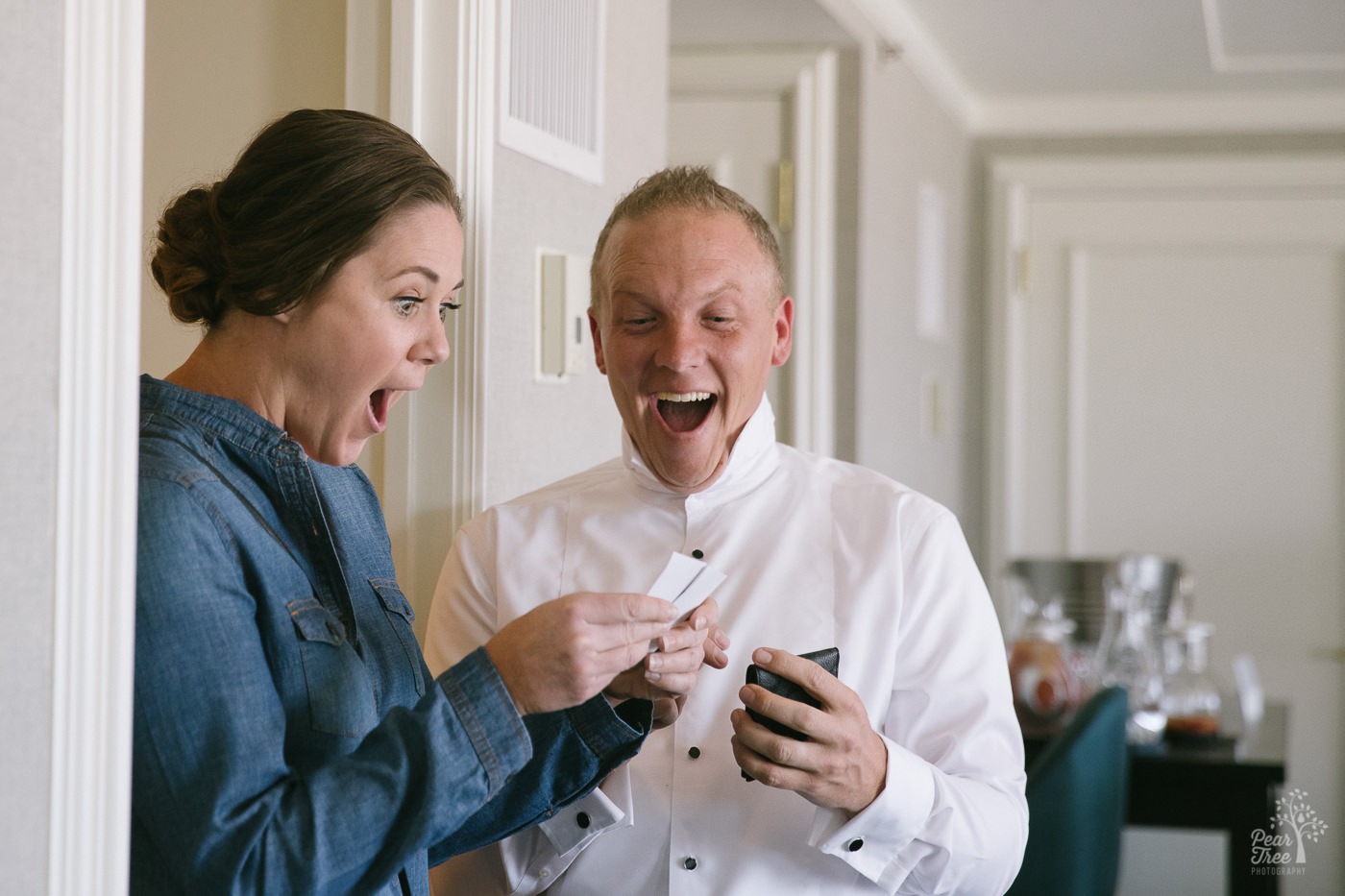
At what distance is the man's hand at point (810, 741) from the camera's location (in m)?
1.16

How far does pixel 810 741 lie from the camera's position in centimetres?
117

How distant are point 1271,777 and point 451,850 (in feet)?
5.54

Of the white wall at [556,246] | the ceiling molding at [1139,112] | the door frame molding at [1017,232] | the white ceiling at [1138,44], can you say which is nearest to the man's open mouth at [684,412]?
the white wall at [556,246]

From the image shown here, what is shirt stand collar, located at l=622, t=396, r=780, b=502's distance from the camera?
1.45 m

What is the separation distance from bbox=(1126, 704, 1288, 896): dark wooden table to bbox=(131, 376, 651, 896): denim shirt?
1.80 metres

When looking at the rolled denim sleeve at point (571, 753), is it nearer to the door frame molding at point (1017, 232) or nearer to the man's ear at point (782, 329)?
the man's ear at point (782, 329)

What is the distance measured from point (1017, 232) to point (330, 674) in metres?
3.81

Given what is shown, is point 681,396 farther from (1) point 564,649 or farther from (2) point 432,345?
(1) point 564,649

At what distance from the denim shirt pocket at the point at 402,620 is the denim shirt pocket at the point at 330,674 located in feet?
0.41

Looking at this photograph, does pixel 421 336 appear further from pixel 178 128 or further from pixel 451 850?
pixel 178 128

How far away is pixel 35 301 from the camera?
0.79 meters

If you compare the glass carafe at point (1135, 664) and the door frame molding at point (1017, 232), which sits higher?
the door frame molding at point (1017, 232)

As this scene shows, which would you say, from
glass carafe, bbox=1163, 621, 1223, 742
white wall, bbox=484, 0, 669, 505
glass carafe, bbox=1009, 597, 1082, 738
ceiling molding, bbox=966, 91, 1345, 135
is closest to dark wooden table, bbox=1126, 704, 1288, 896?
glass carafe, bbox=1163, 621, 1223, 742

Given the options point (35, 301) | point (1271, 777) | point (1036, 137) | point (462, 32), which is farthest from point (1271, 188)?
point (35, 301)
